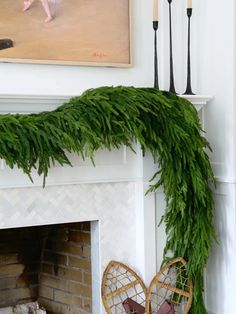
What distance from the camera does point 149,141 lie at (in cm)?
215

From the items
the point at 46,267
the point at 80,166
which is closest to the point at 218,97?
the point at 80,166

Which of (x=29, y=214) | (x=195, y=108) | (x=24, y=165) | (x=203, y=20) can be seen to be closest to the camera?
(x=24, y=165)

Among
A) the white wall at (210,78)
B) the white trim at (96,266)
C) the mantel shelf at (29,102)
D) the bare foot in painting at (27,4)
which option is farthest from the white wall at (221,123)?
the bare foot in painting at (27,4)

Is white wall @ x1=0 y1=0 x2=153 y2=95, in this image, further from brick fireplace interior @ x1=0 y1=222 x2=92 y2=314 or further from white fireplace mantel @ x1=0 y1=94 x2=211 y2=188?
brick fireplace interior @ x1=0 y1=222 x2=92 y2=314

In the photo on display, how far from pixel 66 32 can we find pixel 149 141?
2.01 ft

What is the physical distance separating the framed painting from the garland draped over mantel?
0.26 metres

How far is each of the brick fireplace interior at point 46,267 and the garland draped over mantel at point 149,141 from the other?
466 millimetres

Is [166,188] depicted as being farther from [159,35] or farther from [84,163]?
[159,35]

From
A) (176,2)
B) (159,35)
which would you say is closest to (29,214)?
(159,35)

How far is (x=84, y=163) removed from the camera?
216 centimetres

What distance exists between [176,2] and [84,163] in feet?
3.08

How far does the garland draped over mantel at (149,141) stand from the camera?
6.33 ft
